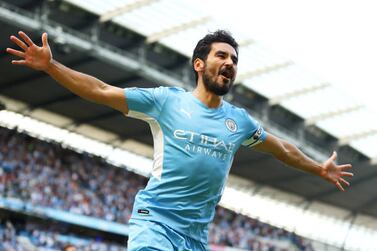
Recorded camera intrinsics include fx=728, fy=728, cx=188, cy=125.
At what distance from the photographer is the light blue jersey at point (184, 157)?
16.3 feet

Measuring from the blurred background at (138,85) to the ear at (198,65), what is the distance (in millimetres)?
17891

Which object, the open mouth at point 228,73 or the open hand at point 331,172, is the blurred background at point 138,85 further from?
the open mouth at point 228,73

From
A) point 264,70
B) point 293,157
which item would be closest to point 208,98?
point 293,157

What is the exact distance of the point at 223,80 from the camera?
16.8 feet

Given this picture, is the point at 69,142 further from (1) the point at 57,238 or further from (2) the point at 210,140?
(2) the point at 210,140

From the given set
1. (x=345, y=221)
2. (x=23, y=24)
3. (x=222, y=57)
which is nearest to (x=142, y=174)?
(x=23, y=24)

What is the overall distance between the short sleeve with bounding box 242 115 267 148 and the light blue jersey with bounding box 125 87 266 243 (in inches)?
10.8

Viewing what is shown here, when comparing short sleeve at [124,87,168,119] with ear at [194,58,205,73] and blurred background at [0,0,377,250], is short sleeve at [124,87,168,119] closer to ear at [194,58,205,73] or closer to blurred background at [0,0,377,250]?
ear at [194,58,205,73]

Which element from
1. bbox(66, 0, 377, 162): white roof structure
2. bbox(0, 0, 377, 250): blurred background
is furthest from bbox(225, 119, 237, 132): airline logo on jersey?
bbox(66, 0, 377, 162): white roof structure

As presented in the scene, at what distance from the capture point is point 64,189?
88.0ft

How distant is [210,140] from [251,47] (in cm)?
2578

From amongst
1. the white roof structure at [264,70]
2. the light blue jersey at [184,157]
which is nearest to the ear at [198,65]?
the light blue jersey at [184,157]

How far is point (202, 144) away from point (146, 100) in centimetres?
50

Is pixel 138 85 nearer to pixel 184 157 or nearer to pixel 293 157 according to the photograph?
pixel 293 157
